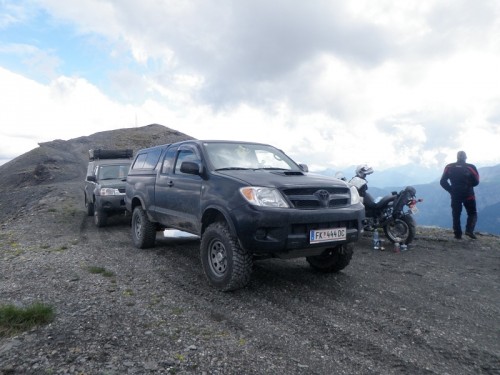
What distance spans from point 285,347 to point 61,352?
1.88 meters

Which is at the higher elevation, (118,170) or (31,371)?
(118,170)

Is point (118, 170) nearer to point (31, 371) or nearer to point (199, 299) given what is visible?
point (199, 299)

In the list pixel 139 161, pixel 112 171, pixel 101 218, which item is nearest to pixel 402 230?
pixel 139 161

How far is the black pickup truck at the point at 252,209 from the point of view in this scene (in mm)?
4062

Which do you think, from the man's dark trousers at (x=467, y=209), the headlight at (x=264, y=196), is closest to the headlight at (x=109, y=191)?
the headlight at (x=264, y=196)

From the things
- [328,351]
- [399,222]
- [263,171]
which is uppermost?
[263,171]

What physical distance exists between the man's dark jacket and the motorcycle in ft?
5.36

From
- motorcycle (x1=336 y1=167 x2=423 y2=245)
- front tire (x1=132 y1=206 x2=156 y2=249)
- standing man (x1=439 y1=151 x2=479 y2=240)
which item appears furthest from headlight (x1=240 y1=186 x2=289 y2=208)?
standing man (x1=439 y1=151 x2=479 y2=240)

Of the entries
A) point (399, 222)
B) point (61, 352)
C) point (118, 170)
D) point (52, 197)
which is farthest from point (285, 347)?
point (52, 197)

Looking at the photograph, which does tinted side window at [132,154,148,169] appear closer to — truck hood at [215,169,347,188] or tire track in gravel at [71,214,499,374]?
tire track in gravel at [71,214,499,374]

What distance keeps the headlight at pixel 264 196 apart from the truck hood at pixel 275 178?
0.07m

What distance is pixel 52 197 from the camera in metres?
16.1

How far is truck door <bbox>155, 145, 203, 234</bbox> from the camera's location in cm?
520

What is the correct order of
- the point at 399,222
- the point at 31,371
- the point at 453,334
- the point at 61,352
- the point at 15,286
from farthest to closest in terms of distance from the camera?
the point at 399,222 < the point at 15,286 < the point at 453,334 < the point at 61,352 < the point at 31,371
